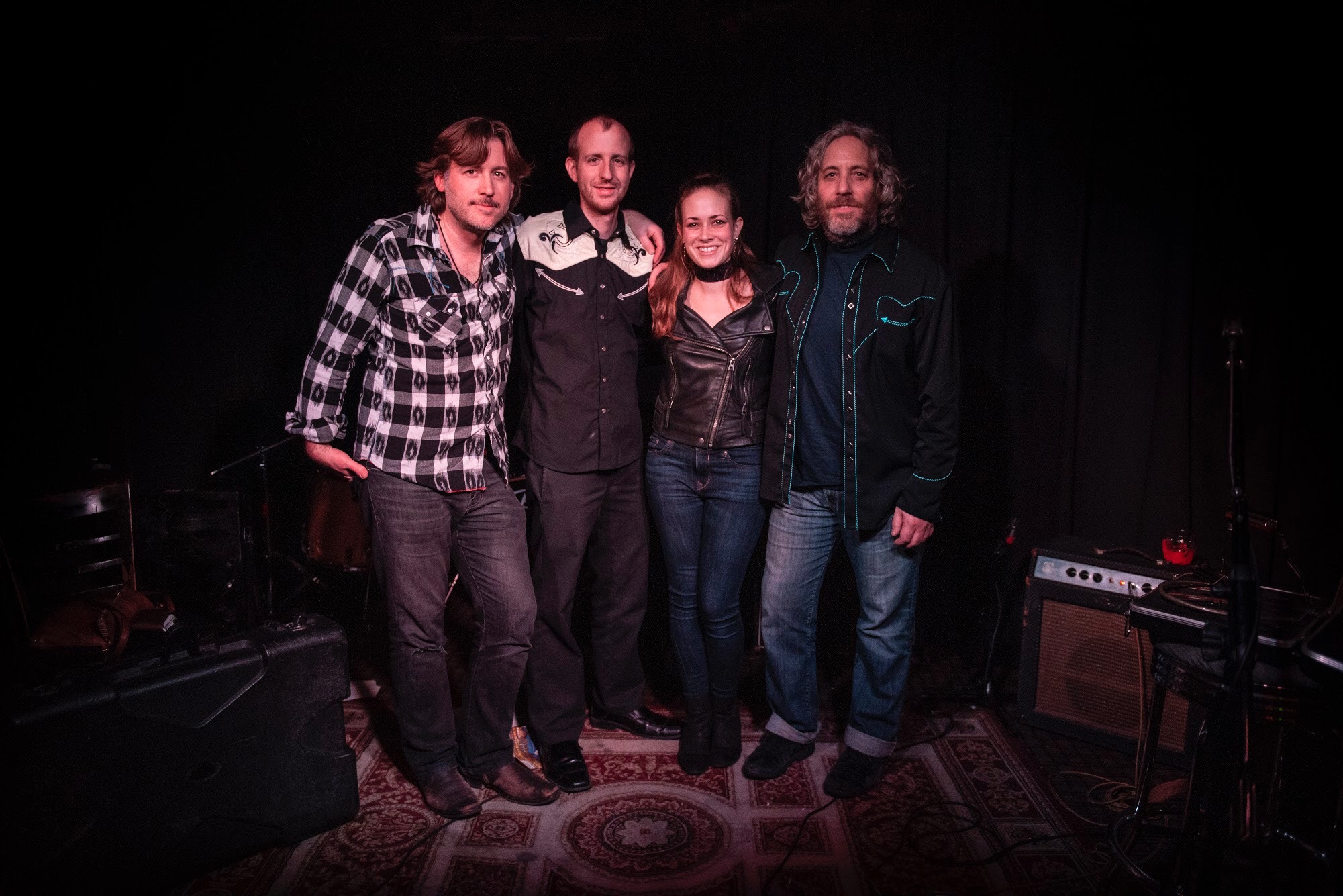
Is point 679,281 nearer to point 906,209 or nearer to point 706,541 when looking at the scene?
point 706,541

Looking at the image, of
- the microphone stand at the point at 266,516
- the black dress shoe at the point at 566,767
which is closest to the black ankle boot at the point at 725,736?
the black dress shoe at the point at 566,767

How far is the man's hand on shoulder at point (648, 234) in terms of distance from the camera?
2582 mm

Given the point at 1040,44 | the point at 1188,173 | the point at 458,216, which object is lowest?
the point at 458,216

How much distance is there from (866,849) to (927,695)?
42.4 inches

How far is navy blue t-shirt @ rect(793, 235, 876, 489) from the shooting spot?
2346 millimetres

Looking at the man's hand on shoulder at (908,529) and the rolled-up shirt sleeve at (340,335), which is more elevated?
the rolled-up shirt sleeve at (340,335)

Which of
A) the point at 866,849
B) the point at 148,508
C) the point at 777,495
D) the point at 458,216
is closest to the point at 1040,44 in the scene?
the point at 777,495

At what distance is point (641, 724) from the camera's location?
9.12 feet

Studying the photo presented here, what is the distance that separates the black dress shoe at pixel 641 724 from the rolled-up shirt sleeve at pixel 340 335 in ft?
4.34

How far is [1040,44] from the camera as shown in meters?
3.14

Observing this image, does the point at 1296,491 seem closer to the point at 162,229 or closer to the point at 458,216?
the point at 458,216

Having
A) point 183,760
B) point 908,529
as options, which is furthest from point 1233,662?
point 183,760

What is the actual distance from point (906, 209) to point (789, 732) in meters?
2.05

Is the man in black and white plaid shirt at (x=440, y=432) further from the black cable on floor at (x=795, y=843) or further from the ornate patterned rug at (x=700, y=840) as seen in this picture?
the black cable on floor at (x=795, y=843)
